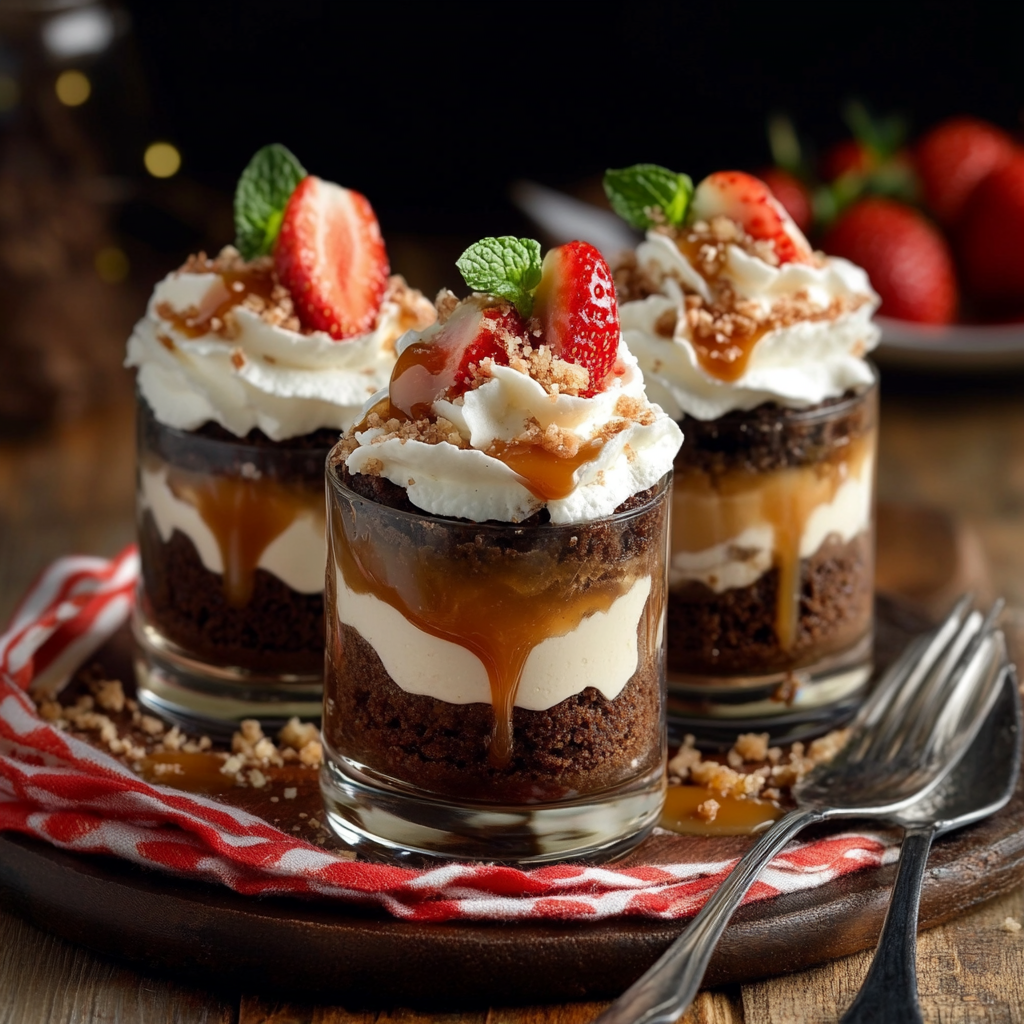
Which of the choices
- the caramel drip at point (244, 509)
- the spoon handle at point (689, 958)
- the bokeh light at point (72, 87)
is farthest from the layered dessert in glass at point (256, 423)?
the bokeh light at point (72, 87)

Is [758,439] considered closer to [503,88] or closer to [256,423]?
[256,423]

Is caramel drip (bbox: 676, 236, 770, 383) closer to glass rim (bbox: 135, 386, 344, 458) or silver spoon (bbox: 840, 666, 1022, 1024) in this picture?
glass rim (bbox: 135, 386, 344, 458)

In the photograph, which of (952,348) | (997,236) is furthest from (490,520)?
(997,236)

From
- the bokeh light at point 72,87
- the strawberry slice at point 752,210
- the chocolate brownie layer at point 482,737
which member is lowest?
the chocolate brownie layer at point 482,737

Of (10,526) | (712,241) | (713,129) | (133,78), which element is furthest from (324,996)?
(713,129)

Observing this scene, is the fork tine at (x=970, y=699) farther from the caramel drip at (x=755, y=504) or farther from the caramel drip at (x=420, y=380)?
the caramel drip at (x=420, y=380)

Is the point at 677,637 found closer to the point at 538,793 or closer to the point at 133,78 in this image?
the point at 538,793
